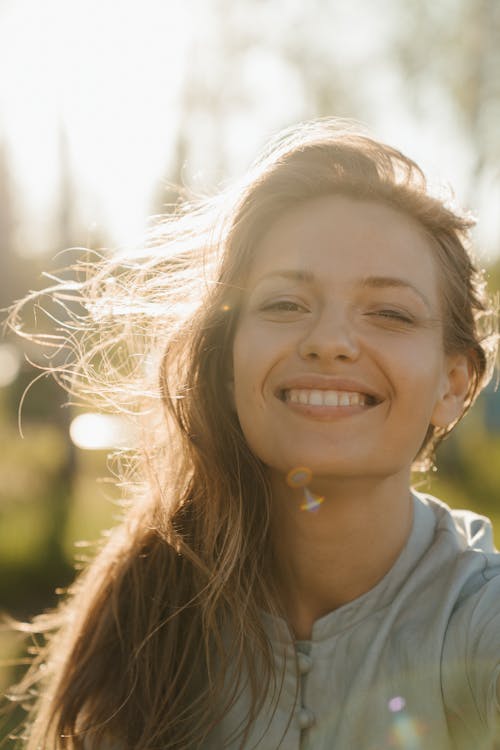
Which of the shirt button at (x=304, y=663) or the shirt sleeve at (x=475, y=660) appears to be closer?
the shirt sleeve at (x=475, y=660)

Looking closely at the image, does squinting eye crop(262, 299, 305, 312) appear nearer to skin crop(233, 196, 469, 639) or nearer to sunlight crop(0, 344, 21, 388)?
skin crop(233, 196, 469, 639)

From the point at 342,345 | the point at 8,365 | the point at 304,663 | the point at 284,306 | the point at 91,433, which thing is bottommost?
the point at 304,663

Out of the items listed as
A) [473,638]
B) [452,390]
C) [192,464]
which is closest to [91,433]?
[192,464]

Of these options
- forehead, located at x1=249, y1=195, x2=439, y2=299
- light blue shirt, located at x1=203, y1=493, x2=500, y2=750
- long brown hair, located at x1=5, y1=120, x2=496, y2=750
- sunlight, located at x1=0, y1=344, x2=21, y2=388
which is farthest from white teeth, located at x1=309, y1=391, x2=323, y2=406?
sunlight, located at x1=0, y1=344, x2=21, y2=388

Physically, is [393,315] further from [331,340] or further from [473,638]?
[473,638]

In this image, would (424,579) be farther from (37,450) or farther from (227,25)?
(227,25)

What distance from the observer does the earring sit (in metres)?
2.32

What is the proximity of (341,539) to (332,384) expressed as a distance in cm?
52

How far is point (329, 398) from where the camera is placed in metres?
2.28

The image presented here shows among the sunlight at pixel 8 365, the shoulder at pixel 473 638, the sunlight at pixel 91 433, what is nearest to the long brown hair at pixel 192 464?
the shoulder at pixel 473 638

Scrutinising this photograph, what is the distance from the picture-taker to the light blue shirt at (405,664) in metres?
2.09

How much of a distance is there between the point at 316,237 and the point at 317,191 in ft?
0.66

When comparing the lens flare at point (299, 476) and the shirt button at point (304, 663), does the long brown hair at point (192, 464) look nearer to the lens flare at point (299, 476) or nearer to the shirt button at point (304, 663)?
the shirt button at point (304, 663)

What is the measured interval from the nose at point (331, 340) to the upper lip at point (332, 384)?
55 mm
